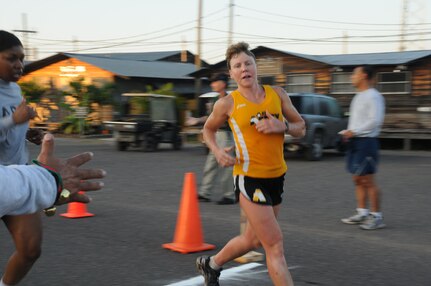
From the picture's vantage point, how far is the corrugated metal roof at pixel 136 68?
103ft

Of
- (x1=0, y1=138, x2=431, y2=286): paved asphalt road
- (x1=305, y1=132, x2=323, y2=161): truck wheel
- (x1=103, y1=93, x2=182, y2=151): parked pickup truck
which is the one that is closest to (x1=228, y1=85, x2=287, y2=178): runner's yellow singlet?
(x1=0, y1=138, x2=431, y2=286): paved asphalt road

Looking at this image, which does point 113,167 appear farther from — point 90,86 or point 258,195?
point 90,86

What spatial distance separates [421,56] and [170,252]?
18.1m

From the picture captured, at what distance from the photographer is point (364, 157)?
668 cm

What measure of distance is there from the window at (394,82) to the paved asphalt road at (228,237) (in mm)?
11803

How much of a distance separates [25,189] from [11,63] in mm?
1610

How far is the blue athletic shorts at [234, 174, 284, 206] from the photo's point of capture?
12.7ft

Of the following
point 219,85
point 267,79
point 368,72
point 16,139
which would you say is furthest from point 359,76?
point 267,79

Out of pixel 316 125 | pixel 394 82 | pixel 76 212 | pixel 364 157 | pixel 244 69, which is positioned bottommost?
pixel 76 212

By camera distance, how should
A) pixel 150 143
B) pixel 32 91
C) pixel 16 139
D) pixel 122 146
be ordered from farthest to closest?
pixel 32 91 → pixel 122 146 → pixel 150 143 → pixel 16 139

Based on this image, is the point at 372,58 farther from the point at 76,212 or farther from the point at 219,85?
the point at 76,212

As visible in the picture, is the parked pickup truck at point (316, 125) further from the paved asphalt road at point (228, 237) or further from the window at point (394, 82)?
the window at point (394, 82)

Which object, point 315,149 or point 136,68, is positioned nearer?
point 315,149

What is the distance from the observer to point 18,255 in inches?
127
